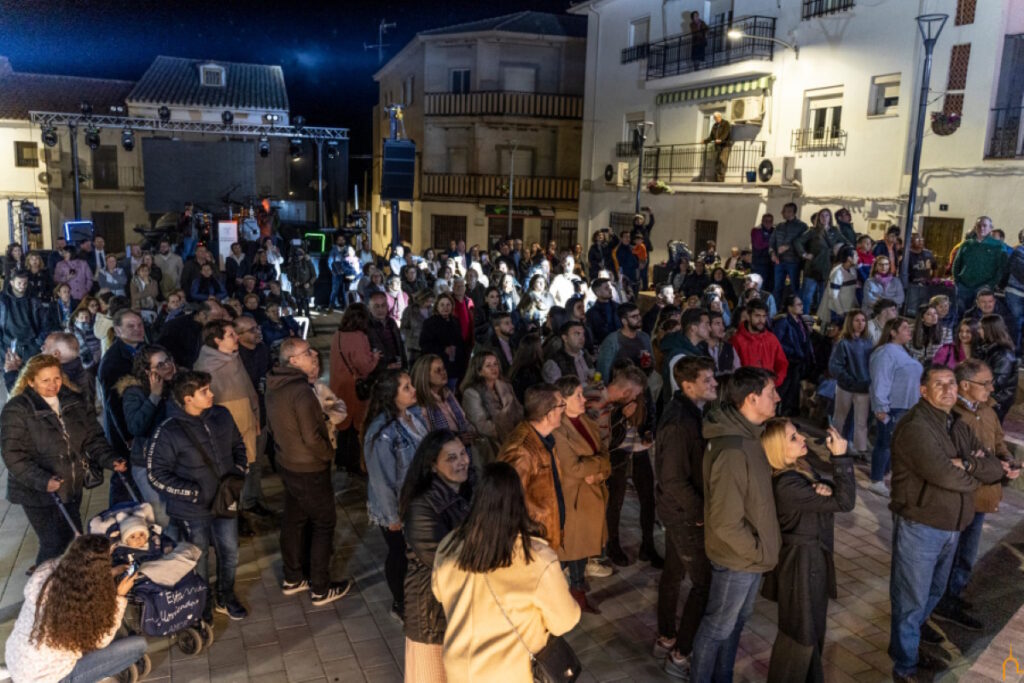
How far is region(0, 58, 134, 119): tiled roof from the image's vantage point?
1462 inches

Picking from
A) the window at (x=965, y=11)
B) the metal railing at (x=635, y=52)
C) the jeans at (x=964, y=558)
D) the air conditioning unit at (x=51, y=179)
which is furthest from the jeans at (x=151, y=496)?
the air conditioning unit at (x=51, y=179)

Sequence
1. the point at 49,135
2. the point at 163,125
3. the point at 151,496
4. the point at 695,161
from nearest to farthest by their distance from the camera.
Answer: the point at 151,496 → the point at 49,135 → the point at 163,125 → the point at 695,161

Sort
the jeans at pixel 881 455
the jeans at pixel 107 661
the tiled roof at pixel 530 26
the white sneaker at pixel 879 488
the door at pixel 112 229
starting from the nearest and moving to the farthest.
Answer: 1. the jeans at pixel 107 661
2. the white sneaker at pixel 879 488
3. the jeans at pixel 881 455
4. the tiled roof at pixel 530 26
5. the door at pixel 112 229

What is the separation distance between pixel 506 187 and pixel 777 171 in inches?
529

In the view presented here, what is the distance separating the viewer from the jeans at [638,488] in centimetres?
584

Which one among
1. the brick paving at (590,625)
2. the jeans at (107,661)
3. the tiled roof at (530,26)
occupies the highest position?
the tiled roof at (530,26)

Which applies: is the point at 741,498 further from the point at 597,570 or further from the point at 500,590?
the point at 597,570

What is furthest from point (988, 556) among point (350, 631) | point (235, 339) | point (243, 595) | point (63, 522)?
point (63, 522)

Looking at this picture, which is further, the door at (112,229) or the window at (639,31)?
the door at (112,229)

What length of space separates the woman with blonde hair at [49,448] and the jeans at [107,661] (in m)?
1.40

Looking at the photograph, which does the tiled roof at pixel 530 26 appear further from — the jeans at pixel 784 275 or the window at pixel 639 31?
the jeans at pixel 784 275

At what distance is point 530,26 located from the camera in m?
31.0

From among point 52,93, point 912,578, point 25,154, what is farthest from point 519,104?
point 912,578

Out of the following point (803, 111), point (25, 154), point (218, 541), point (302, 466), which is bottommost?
point (218, 541)
